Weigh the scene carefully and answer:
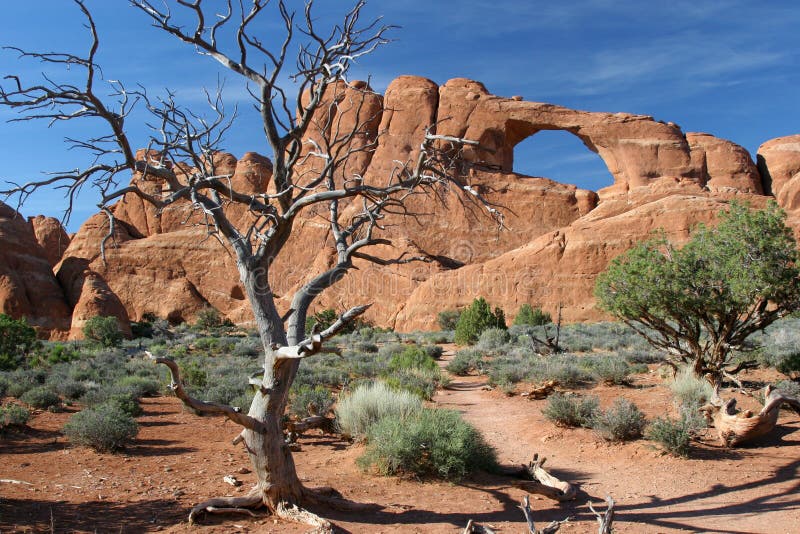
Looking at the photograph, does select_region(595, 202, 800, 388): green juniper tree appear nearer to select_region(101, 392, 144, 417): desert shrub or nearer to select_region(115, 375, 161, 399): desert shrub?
select_region(101, 392, 144, 417): desert shrub

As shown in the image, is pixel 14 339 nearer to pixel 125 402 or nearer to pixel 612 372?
pixel 125 402

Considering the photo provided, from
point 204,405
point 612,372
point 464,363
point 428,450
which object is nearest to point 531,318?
point 464,363

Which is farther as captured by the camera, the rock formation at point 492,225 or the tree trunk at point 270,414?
the rock formation at point 492,225

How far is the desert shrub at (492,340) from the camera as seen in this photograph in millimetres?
20609

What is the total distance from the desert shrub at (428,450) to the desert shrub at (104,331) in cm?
2483

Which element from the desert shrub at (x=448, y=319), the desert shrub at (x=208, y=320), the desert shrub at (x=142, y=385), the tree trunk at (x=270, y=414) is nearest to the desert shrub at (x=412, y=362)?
the desert shrub at (x=142, y=385)

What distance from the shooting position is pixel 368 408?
8727 millimetres

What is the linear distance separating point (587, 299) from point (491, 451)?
1280 inches

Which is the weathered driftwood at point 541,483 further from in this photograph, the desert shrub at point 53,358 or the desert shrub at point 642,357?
the desert shrub at point 53,358

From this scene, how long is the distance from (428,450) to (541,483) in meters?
1.37

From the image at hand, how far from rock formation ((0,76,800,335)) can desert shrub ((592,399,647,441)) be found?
29.7 meters

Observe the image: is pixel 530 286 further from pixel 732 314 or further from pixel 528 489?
pixel 528 489

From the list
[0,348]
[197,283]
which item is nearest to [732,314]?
[0,348]

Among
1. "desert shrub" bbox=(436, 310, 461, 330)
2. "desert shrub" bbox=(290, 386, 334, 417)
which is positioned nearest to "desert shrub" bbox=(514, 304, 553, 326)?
"desert shrub" bbox=(436, 310, 461, 330)
